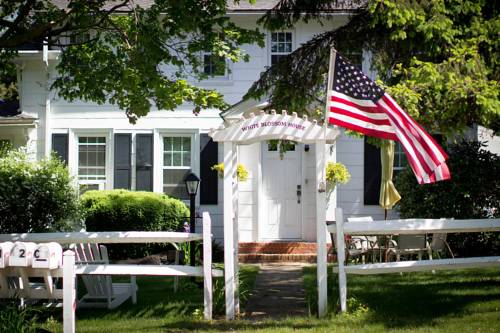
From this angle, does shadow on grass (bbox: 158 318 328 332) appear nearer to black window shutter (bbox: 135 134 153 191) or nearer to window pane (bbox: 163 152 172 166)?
black window shutter (bbox: 135 134 153 191)

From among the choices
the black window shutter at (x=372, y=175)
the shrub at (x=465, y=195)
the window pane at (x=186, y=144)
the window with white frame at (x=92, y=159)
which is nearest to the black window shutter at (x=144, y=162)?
the window pane at (x=186, y=144)

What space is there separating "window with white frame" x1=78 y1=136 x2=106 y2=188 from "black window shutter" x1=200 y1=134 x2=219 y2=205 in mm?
2325

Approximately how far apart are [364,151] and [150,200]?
16.2 ft

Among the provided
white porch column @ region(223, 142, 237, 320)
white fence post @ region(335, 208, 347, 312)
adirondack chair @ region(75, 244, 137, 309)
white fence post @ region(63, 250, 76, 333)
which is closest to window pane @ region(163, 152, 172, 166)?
adirondack chair @ region(75, 244, 137, 309)

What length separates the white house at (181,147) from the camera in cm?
1514

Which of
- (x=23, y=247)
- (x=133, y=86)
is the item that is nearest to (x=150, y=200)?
(x=133, y=86)

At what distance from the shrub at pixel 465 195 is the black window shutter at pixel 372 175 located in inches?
58.6

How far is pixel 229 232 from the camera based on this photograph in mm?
8109

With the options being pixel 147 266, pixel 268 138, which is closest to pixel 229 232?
pixel 147 266

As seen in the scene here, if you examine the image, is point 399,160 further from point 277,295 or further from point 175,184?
point 277,295

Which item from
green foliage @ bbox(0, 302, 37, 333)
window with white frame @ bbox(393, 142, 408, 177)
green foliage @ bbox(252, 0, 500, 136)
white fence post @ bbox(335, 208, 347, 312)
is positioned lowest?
green foliage @ bbox(0, 302, 37, 333)

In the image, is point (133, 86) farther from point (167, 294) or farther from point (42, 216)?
point (42, 216)

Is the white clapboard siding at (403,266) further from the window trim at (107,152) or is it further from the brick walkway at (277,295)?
the window trim at (107,152)

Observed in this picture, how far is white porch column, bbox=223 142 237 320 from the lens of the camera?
26.1 feet
